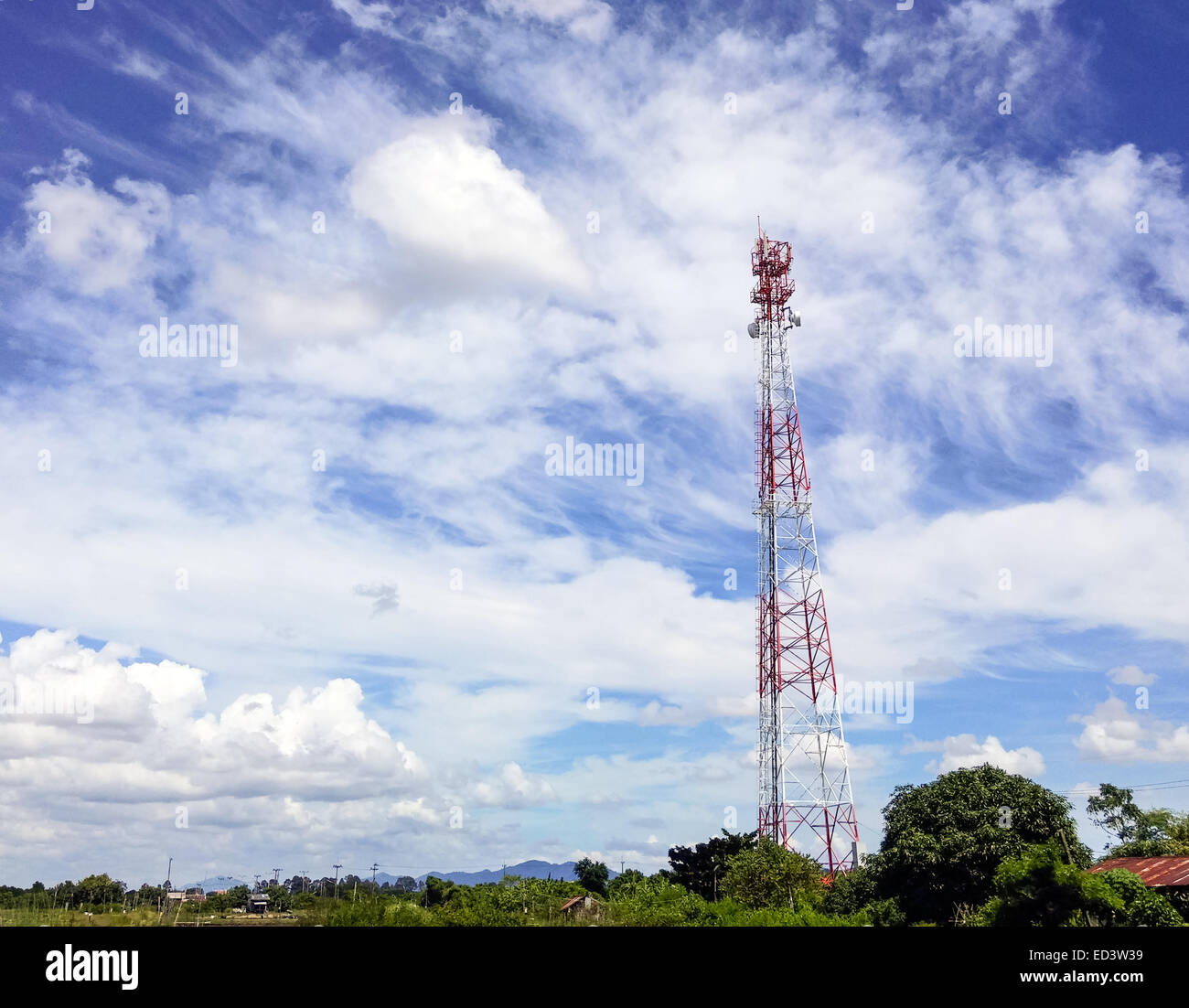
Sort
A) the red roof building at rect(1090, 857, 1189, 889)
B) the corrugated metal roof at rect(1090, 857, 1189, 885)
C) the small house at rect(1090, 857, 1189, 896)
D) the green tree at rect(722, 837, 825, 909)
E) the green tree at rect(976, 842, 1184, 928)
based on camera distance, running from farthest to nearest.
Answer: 1. the green tree at rect(722, 837, 825, 909)
2. the corrugated metal roof at rect(1090, 857, 1189, 885)
3. the red roof building at rect(1090, 857, 1189, 889)
4. the small house at rect(1090, 857, 1189, 896)
5. the green tree at rect(976, 842, 1184, 928)

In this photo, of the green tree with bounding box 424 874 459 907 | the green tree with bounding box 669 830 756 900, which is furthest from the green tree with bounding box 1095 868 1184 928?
the green tree with bounding box 424 874 459 907

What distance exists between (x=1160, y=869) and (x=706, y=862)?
4406 centimetres

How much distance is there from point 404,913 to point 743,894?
23.8 metres

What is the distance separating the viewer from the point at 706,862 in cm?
8125

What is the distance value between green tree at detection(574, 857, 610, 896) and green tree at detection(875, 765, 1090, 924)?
5258cm

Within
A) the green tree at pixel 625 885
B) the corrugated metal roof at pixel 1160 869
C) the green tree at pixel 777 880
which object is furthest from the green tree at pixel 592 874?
the corrugated metal roof at pixel 1160 869

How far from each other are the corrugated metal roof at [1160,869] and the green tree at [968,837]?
7.77ft

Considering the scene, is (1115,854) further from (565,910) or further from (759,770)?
(565,910)

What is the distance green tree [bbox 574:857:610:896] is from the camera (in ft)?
321

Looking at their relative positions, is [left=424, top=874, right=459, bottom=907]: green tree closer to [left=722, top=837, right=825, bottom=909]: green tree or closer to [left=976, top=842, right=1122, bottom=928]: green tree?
[left=722, top=837, right=825, bottom=909]: green tree

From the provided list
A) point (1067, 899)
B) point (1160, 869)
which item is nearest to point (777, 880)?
point (1160, 869)
